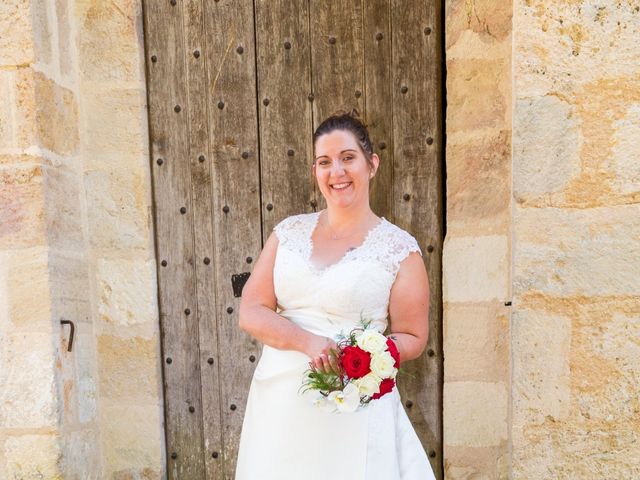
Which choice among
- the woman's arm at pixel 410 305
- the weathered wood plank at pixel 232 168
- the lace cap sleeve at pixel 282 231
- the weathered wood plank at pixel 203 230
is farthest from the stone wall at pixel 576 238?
the weathered wood plank at pixel 203 230

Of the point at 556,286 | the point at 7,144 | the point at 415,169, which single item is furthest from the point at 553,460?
the point at 7,144

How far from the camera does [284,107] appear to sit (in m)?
2.81

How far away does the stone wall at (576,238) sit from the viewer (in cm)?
197

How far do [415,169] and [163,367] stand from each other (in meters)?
1.42

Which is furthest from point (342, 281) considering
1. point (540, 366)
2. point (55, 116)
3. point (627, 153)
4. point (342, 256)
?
point (55, 116)

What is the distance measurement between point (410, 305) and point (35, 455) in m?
1.58

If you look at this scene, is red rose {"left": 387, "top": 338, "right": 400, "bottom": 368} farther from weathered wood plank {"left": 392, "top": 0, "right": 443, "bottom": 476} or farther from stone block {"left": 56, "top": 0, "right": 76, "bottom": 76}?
stone block {"left": 56, "top": 0, "right": 76, "bottom": 76}

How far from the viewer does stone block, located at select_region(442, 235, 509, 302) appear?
8.41ft

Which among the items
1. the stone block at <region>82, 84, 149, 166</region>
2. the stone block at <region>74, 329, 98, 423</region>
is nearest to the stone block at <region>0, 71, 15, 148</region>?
the stone block at <region>82, 84, 149, 166</region>

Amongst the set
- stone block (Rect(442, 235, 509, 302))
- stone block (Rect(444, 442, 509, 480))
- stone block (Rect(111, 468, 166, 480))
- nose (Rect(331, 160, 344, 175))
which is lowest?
stone block (Rect(111, 468, 166, 480))

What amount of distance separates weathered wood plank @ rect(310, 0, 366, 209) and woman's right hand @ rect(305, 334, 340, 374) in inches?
34.4

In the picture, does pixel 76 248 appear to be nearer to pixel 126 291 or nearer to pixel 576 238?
pixel 126 291

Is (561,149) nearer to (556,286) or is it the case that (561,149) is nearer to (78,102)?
(556,286)

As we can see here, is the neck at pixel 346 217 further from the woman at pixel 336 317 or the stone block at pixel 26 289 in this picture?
the stone block at pixel 26 289
